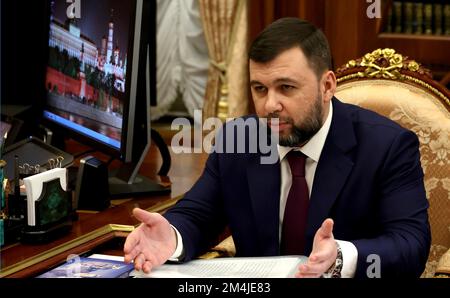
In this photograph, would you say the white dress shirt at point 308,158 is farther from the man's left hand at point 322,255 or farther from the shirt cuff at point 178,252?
the man's left hand at point 322,255

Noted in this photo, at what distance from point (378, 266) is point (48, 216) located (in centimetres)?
79

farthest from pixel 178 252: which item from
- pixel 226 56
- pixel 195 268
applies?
pixel 226 56

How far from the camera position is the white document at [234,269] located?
163 centimetres

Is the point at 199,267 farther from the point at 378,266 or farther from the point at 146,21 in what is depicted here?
the point at 146,21

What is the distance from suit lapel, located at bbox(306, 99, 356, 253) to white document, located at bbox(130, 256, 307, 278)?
0.20 meters

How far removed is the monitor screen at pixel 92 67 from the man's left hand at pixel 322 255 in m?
0.92

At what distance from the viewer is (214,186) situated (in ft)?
6.73

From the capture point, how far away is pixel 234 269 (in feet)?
5.50

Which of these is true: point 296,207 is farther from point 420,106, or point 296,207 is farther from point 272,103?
point 420,106

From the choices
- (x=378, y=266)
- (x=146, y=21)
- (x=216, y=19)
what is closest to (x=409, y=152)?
(x=378, y=266)

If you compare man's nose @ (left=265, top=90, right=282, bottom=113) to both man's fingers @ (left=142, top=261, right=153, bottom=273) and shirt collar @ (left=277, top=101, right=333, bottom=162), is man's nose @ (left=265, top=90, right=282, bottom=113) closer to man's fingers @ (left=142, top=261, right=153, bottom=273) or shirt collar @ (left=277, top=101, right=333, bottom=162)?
shirt collar @ (left=277, top=101, right=333, bottom=162)

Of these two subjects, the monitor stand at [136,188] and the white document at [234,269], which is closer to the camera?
the white document at [234,269]

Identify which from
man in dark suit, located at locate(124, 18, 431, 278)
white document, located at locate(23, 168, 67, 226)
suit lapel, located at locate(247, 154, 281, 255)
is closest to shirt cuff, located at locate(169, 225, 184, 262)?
man in dark suit, located at locate(124, 18, 431, 278)

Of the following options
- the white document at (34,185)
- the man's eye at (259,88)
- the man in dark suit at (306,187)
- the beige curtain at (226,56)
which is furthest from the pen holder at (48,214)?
the beige curtain at (226,56)
